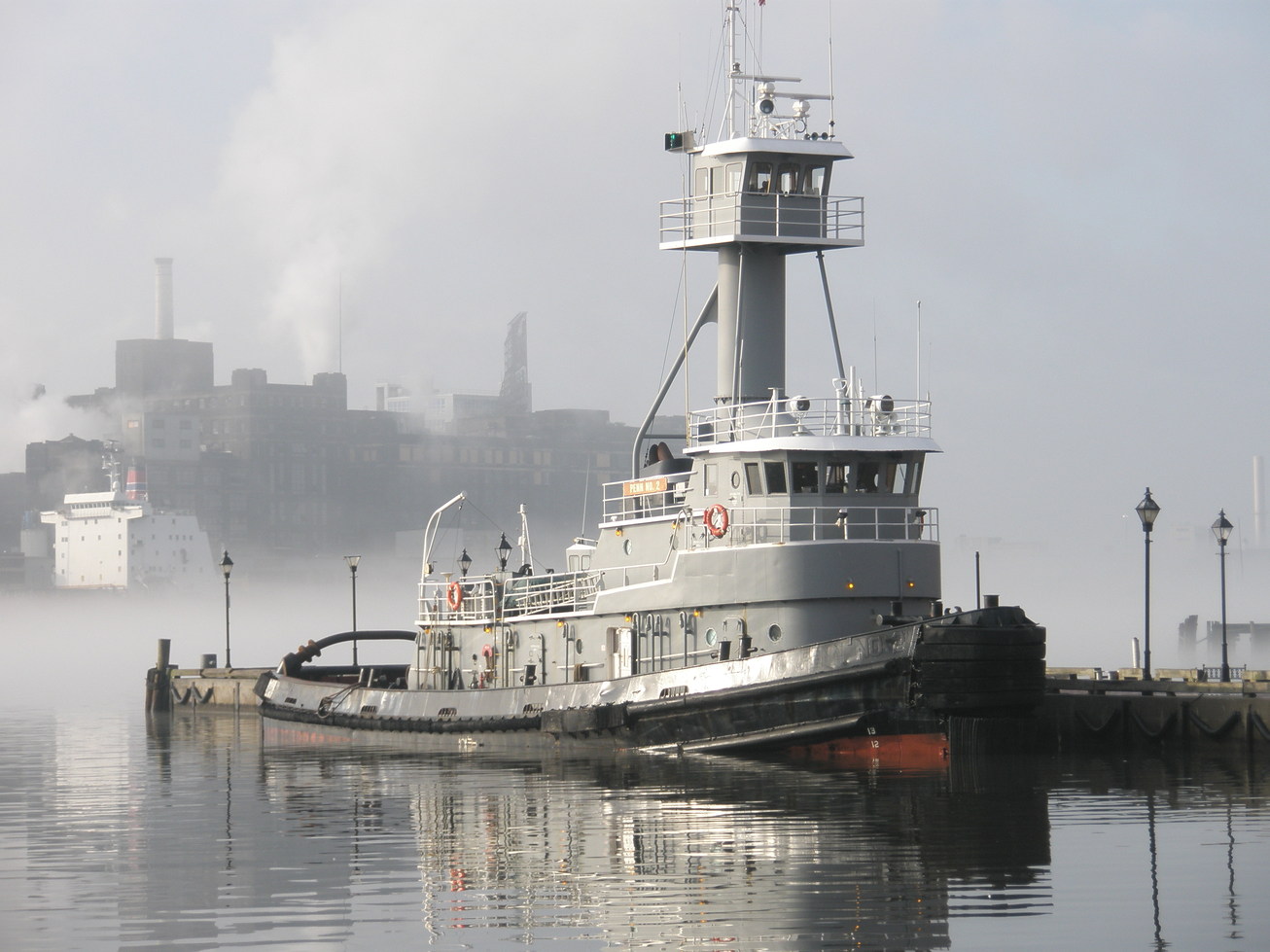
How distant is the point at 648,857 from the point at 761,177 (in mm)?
14928

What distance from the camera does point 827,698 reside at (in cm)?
2386

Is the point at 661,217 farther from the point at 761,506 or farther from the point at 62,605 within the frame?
the point at 62,605

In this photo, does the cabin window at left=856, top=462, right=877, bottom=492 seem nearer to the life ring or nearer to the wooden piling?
the life ring

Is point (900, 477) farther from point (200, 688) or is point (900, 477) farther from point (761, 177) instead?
point (200, 688)

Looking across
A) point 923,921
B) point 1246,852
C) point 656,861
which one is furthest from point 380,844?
point 1246,852

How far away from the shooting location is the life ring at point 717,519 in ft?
84.8

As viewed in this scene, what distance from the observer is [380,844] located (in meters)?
18.6

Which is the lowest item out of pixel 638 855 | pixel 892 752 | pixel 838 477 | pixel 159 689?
pixel 159 689

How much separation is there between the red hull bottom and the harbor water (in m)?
0.44

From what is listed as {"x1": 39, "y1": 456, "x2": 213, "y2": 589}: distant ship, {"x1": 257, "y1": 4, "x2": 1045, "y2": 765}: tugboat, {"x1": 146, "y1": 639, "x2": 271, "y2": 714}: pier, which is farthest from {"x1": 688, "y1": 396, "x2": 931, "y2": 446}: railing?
{"x1": 39, "y1": 456, "x2": 213, "y2": 589}: distant ship

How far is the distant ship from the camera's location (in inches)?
7018

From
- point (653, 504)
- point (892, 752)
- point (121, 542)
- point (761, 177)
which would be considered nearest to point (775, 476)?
point (653, 504)

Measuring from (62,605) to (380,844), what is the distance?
186603 millimetres

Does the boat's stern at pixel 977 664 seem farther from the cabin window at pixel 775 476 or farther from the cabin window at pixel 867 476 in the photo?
the cabin window at pixel 775 476
